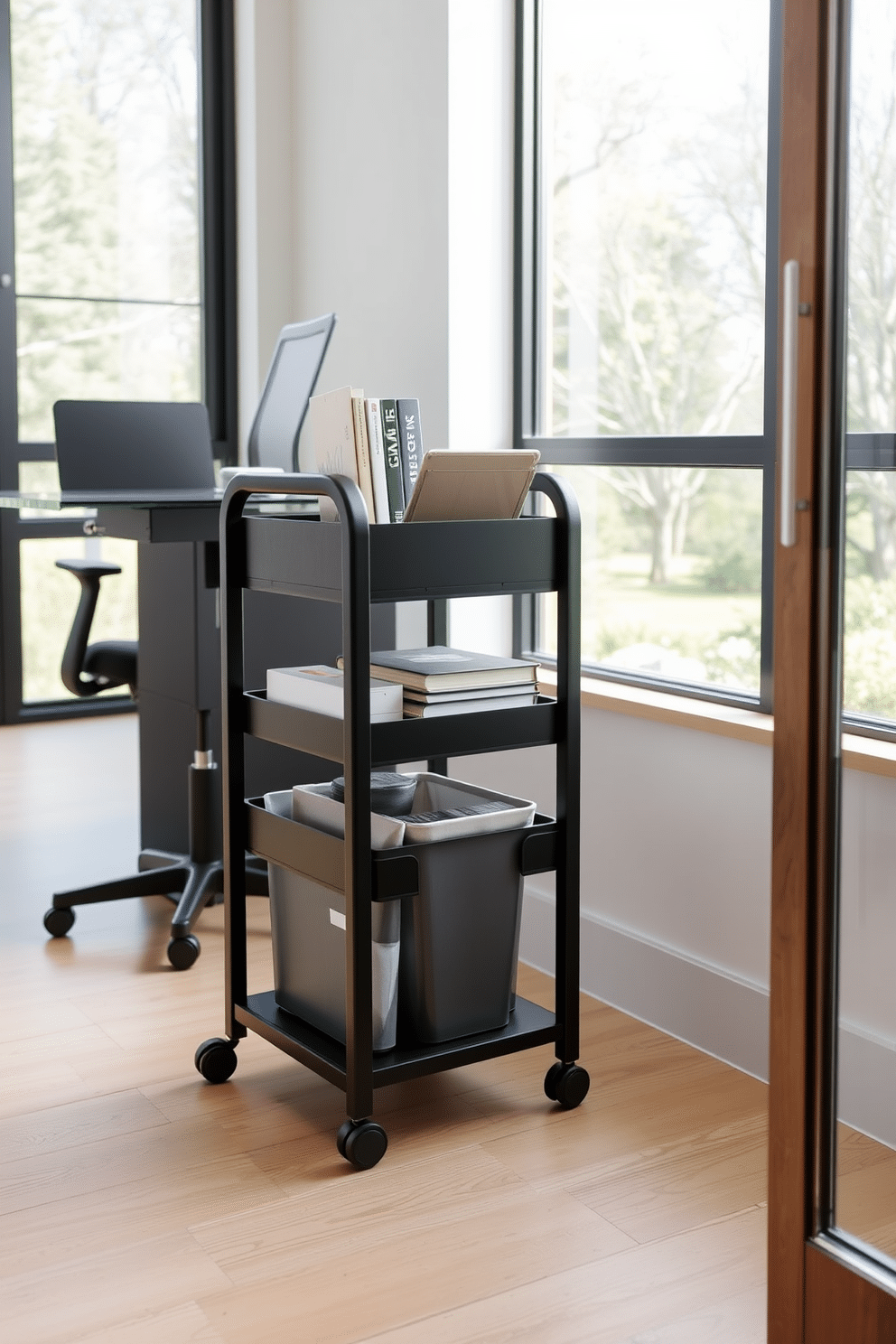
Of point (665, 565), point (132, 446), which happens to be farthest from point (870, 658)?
point (132, 446)

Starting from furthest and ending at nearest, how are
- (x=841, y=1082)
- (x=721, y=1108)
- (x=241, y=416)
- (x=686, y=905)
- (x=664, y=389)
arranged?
(x=241, y=416) → (x=664, y=389) → (x=686, y=905) → (x=721, y=1108) → (x=841, y=1082)

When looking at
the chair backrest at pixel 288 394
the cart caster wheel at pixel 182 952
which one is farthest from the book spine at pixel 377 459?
the cart caster wheel at pixel 182 952

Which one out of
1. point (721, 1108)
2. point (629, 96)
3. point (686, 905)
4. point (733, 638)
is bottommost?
point (721, 1108)

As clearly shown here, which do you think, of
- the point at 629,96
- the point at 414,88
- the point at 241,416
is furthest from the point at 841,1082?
the point at 241,416

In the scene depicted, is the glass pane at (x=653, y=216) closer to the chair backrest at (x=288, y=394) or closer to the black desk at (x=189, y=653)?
the chair backrest at (x=288, y=394)

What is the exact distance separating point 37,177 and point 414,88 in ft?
6.72

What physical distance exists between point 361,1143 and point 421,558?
2.64 feet

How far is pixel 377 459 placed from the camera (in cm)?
198

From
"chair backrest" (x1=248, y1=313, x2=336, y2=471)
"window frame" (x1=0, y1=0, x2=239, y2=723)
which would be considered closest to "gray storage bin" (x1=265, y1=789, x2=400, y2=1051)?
"chair backrest" (x1=248, y1=313, x2=336, y2=471)

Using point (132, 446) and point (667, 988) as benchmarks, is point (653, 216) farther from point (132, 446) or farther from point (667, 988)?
point (667, 988)

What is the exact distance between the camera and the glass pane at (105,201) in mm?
4652

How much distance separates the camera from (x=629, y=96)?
2.76 m

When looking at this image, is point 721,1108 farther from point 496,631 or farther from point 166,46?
point 166,46

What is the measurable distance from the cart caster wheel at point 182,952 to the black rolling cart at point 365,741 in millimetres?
469
